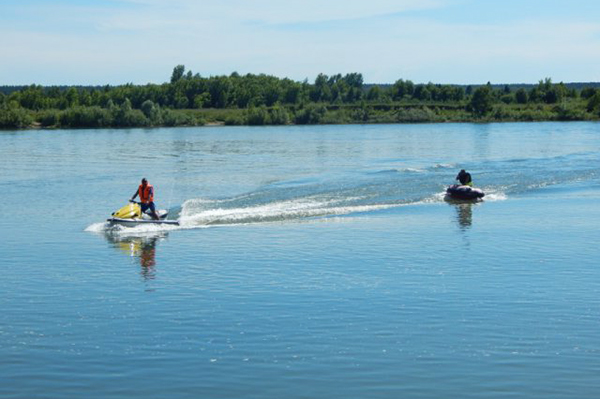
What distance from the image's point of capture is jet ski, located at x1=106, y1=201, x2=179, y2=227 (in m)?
29.1

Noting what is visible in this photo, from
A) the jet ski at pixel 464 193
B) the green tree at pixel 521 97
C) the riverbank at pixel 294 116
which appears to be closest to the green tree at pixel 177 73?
the riverbank at pixel 294 116

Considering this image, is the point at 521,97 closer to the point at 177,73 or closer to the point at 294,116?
the point at 294,116

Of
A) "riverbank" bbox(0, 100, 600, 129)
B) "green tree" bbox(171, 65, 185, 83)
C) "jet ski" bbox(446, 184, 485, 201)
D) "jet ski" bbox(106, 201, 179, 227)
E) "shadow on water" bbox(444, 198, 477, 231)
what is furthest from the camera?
"green tree" bbox(171, 65, 185, 83)

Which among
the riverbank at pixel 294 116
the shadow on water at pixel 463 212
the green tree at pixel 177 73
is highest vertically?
the green tree at pixel 177 73

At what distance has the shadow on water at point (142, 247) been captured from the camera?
22922mm

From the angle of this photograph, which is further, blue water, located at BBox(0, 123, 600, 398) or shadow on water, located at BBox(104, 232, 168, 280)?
shadow on water, located at BBox(104, 232, 168, 280)

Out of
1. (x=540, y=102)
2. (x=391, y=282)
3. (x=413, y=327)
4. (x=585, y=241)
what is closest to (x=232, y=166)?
(x=585, y=241)

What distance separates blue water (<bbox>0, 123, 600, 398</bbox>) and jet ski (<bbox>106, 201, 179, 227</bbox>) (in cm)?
34

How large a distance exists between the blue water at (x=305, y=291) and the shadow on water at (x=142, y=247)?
94mm

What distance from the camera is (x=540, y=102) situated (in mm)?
135125

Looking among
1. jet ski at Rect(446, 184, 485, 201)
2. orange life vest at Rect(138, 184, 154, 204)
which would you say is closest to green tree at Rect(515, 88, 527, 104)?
jet ski at Rect(446, 184, 485, 201)

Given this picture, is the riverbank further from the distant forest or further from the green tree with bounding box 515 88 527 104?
the green tree with bounding box 515 88 527 104

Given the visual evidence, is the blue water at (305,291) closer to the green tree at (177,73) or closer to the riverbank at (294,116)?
the riverbank at (294,116)

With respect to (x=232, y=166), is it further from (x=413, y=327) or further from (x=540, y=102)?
(x=540, y=102)
